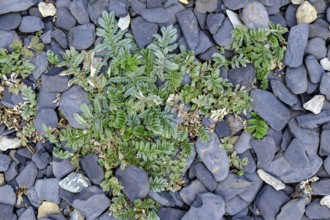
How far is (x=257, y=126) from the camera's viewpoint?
3.42 m

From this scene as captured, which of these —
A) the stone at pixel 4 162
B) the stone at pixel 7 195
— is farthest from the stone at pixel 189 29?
the stone at pixel 7 195

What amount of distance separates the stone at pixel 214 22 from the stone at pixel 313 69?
70 cm

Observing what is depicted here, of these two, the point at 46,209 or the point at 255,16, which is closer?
the point at 255,16

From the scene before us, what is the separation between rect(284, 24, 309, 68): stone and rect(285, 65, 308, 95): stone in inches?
1.8

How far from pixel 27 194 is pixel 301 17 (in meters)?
2.50

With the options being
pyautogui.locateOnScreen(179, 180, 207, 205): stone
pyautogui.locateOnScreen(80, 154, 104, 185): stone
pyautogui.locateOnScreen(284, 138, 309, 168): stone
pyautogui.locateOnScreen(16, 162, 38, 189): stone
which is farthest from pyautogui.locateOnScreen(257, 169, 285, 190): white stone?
pyautogui.locateOnScreen(16, 162, 38, 189): stone

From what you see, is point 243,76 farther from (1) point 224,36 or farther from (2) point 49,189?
(2) point 49,189

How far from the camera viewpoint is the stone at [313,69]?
3.34 metres

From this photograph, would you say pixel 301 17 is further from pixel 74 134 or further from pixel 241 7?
pixel 74 134

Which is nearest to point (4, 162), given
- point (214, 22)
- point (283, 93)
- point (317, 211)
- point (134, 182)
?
point (134, 182)

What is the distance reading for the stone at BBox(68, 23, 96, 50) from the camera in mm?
3352

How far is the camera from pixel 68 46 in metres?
3.41

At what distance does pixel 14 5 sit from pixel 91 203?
1.58 meters

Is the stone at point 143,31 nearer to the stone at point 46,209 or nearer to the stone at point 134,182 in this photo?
the stone at point 134,182
